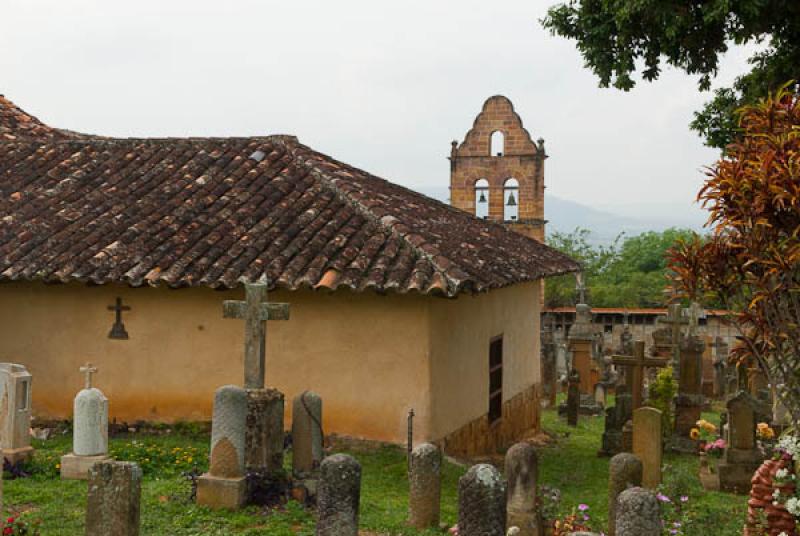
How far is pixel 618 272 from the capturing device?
48.8 meters

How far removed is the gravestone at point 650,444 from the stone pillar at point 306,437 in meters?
3.66

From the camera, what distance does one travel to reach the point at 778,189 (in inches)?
259

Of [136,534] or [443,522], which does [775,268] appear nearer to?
[443,522]

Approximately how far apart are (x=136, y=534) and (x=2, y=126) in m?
12.8

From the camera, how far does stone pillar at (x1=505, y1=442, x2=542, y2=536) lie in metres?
7.97

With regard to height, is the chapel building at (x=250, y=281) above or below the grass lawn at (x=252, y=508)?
above

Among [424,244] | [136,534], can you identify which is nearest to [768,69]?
[424,244]

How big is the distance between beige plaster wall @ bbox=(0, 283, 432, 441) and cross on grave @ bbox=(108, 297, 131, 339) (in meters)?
0.08

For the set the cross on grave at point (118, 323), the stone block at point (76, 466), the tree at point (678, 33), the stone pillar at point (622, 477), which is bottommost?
the stone block at point (76, 466)

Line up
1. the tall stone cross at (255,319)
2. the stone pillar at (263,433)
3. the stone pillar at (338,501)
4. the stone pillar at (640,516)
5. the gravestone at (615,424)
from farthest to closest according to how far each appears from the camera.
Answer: the gravestone at (615,424)
the tall stone cross at (255,319)
the stone pillar at (263,433)
the stone pillar at (338,501)
the stone pillar at (640,516)

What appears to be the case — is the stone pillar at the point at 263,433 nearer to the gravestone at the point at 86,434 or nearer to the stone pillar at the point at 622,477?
the gravestone at the point at 86,434

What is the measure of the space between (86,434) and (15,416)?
38.1 inches

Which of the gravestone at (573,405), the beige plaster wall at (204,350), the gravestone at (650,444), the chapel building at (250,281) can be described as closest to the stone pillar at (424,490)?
the chapel building at (250,281)

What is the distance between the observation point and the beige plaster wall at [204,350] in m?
11.2
